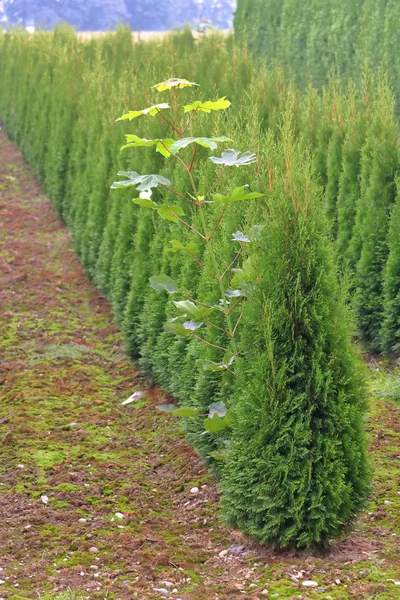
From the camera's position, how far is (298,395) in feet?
13.4

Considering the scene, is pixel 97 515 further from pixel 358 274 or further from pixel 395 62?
pixel 395 62

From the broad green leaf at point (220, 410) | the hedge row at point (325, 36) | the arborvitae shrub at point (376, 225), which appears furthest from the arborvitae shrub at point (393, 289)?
the hedge row at point (325, 36)

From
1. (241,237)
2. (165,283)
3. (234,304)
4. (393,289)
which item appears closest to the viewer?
(241,237)

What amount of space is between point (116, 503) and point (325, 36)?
41.3ft

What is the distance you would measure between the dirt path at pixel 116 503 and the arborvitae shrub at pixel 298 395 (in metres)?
0.25

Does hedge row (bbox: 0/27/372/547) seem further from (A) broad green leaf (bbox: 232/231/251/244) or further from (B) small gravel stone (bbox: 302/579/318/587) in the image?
(B) small gravel stone (bbox: 302/579/318/587)

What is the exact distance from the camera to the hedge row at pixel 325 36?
1271cm

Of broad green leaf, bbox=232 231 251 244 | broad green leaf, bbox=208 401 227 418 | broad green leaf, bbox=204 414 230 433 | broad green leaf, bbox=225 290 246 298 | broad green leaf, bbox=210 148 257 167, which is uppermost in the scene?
broad green leaf, bbox=210 148 257 167

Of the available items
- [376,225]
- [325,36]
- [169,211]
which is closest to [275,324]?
[169,211]

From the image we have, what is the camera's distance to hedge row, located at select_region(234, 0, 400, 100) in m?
12.7

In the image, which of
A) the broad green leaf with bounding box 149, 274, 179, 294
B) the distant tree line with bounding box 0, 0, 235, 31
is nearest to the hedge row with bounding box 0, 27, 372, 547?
the broad green leaf with bounding box 149, 274, 179, 294

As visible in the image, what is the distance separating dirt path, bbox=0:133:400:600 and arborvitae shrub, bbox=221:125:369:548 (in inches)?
9.8

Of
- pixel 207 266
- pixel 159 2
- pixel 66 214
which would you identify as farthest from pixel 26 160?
pixel 159 2

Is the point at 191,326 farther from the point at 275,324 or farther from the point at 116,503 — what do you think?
the point at 116,503
